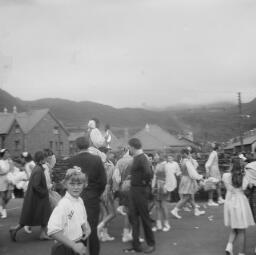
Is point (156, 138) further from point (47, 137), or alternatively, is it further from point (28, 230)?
point (28, 230)

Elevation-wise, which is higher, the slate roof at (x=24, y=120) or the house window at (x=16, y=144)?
the slate roof at (x=24, y=120)

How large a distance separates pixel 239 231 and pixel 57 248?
3924mm

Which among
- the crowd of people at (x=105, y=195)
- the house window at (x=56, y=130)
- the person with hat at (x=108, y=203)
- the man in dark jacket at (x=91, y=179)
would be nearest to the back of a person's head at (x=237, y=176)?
the crowd of people at (x=105, y=195)

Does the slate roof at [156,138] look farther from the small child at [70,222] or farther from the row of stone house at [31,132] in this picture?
the small child at [70,222]

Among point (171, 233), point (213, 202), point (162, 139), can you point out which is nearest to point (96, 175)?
point (171, 233)

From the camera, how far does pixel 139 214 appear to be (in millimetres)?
7633

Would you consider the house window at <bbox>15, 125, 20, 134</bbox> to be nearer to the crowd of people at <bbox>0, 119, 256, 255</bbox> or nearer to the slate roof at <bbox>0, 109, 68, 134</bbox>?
the slate roof at <bbox>0, 109, 68, 134</bbox>

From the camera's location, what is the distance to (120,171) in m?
8.51

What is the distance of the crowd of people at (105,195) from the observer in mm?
3887

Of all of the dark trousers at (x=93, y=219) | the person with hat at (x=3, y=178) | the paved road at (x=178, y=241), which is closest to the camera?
the dark trousers at (x=93, y=219)

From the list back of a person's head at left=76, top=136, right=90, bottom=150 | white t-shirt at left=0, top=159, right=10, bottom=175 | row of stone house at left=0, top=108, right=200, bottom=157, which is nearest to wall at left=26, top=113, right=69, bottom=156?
row of stone house at left=0, top=108, right=200, bottom=157

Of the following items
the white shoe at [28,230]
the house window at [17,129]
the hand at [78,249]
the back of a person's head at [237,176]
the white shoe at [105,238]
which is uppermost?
the house window at [17,129]

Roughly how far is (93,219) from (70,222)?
7.65 ft

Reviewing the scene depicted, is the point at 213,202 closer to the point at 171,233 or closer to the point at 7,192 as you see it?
the point at 171,233
